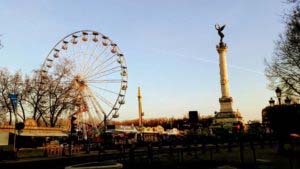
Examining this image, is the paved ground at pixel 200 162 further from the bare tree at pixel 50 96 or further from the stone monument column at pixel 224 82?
the stone monument column at pixel 224 82

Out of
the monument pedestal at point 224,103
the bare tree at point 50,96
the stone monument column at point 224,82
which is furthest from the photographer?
the stone monument column at point 224,82

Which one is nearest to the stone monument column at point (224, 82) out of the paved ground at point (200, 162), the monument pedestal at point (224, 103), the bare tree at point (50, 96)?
the monument pedestal at point (224, 103)

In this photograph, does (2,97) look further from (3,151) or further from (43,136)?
(3,151)

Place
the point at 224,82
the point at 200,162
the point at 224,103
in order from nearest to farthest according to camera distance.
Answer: the point at 200,162
the point at 224,103
the point at 224,82

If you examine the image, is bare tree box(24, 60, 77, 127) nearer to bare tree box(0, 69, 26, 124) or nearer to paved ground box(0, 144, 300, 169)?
bare tree box(0, 69, 26, 124)

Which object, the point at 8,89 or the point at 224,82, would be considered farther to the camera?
the point at 224,82

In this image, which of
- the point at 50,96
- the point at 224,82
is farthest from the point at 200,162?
the point at 224,82

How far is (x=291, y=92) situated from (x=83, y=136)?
35.7 metres

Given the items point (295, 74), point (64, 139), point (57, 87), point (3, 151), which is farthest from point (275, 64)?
point (64, 139)

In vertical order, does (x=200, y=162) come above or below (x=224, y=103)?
below

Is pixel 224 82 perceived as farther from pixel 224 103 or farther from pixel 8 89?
pixel 8 89

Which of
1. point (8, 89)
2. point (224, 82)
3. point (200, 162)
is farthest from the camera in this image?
point (224, 82)

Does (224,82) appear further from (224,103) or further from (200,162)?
(200,162)

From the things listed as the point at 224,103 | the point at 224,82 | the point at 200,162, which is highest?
the point at 224,82
